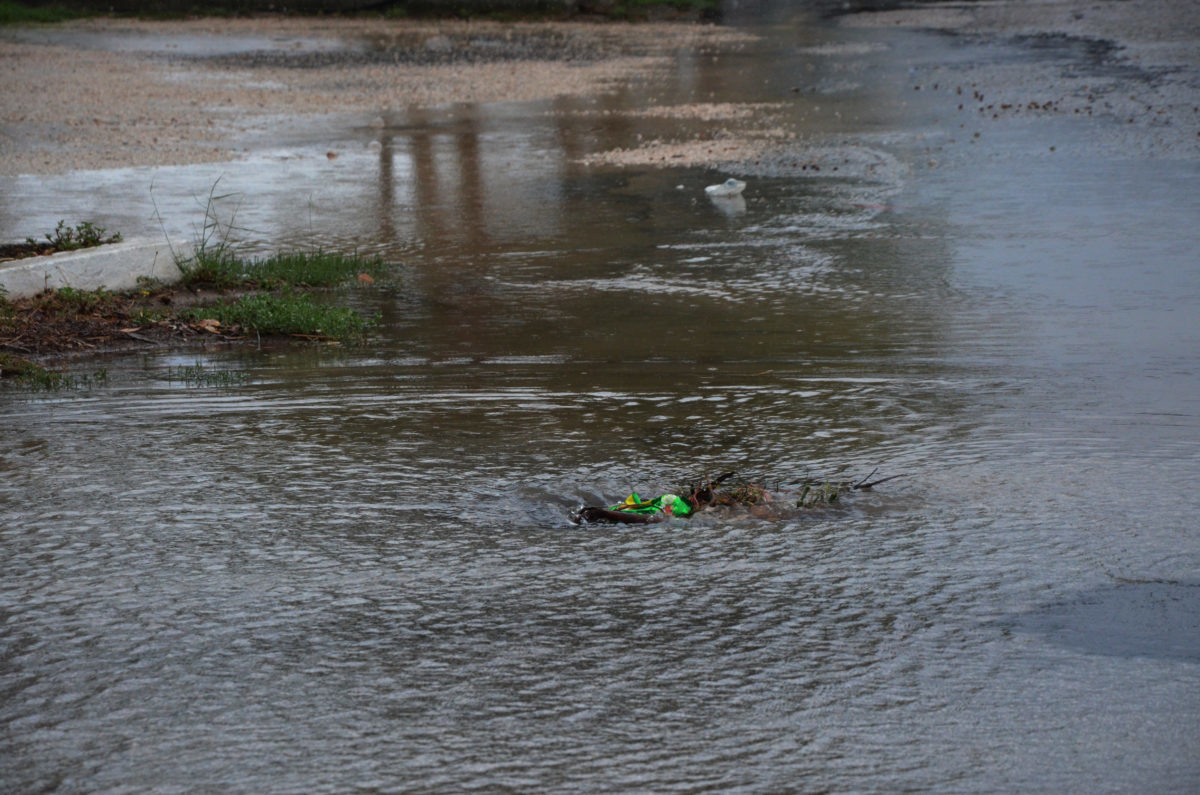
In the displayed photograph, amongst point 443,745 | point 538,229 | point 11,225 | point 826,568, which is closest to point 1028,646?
point 826,568

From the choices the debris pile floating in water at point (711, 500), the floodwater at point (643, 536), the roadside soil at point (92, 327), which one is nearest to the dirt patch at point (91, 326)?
the roadside soil at point (92, 327)

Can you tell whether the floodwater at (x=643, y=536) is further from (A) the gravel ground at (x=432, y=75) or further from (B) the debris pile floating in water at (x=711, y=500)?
(A) the gravel ground at (x=432, y=75)

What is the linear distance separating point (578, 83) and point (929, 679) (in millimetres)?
18086

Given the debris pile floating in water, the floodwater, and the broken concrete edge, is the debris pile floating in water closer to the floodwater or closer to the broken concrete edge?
the floodwater

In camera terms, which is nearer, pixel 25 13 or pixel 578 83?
pixel 578 83

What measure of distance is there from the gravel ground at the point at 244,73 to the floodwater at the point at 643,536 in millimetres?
7181

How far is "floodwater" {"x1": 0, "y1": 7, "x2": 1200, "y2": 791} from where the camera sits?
370 centimetres

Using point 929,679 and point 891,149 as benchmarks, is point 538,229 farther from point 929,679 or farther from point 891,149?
point 929,679

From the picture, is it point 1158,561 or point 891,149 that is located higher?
point 891,149

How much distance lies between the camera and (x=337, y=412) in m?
6.52

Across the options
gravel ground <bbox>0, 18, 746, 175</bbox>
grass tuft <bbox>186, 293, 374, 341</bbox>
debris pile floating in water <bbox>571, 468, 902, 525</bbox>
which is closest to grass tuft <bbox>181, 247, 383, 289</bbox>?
grass tuft <bbox>186, 293, 374, 341</bbox>

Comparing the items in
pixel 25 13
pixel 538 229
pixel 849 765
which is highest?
pixel 25 13

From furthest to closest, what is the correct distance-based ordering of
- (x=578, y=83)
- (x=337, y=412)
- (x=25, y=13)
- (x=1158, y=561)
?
(x=25, y=13), (x=578, y=83), (x=337, y=412), (x=1158, y=561)

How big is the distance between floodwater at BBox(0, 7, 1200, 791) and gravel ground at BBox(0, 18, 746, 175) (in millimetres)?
7181
